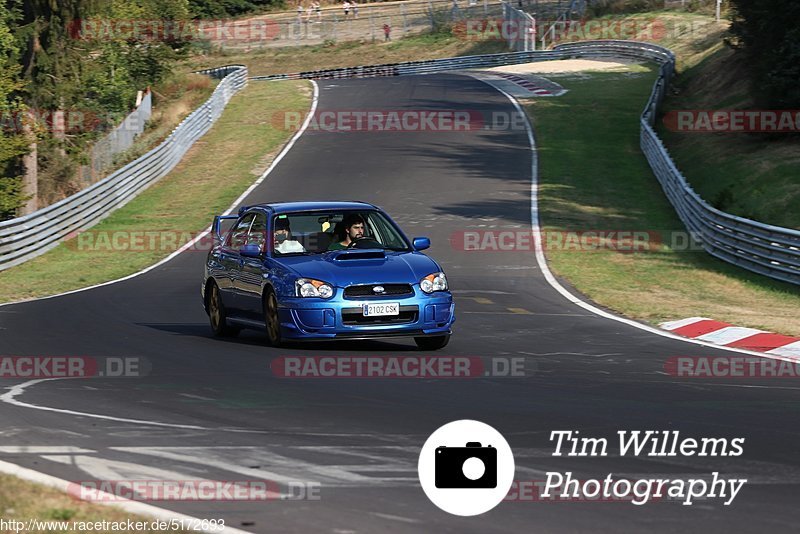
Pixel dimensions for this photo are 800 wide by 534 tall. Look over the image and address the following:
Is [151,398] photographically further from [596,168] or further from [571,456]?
[596,168]

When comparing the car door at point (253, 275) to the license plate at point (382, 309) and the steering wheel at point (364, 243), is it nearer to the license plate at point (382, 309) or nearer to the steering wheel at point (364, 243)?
the steering wheel at point (364, 243)

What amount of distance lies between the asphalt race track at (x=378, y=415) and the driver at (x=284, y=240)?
3.66 feet

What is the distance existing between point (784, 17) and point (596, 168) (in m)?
6.91

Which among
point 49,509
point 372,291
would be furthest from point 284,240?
point 49,509

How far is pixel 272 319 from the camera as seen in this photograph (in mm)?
14008

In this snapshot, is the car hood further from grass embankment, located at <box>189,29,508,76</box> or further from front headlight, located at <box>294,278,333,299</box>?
grass embankment, located at <box>189,29,508,76</box>

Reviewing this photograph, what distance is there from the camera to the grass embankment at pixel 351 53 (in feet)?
278

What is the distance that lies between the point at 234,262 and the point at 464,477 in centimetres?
908

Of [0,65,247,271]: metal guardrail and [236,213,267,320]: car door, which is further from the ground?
[236,213,267,320]: car door

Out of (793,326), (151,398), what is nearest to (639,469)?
(151,398)

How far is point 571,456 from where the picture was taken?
7918 mm

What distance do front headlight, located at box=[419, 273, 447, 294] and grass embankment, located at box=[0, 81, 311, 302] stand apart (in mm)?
11258

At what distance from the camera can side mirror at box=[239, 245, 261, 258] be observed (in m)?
14.5

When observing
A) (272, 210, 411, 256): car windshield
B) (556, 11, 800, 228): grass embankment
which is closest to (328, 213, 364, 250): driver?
(272, 210, 411, 256): car windshield
